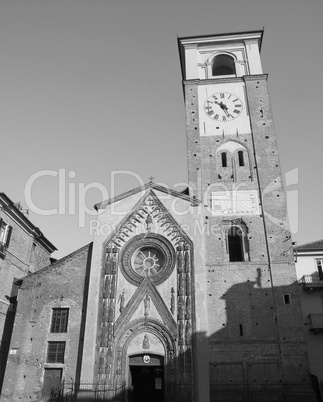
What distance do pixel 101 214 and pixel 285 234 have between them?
11.4 m

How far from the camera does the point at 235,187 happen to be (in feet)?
79.6

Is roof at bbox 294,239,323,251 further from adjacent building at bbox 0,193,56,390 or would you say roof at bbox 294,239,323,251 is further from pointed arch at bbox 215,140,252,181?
adjacent building at bbox 0,193,56,390

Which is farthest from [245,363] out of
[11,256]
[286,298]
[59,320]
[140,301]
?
[11,256]

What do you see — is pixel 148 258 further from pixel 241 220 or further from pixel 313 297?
pixel 313 297

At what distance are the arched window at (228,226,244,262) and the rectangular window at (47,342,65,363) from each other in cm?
1101

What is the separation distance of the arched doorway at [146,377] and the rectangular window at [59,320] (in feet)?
14.3

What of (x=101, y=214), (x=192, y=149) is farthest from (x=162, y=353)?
(x=192, y=149)

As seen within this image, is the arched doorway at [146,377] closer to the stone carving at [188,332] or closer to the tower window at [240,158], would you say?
the stone carving at [188,332]

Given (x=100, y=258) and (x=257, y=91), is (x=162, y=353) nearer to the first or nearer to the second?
(x=100, y=258)

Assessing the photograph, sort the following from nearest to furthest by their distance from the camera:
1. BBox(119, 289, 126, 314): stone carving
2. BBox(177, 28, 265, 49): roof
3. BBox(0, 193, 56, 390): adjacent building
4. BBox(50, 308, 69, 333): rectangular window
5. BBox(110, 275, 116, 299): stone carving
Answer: BBox(119, 289, 126, 314): stone carving, BBox(110, 275, 116, 299): stone carving, BBox(50, 308, 69, 333): rectangular window, BBox(0, 193, 56, 390): adjacent building, BBox(177, 28, 265, 49): roof

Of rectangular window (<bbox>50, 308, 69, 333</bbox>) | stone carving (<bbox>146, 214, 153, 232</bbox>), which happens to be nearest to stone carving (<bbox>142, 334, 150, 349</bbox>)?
rectangular window (<bbox>50, 308, 69, 333</bbox>)

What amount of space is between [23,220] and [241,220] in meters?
14.9

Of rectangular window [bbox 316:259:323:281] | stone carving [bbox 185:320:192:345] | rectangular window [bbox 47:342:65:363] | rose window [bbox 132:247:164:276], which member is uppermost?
rectangular window [bbox 316:259:323:281]

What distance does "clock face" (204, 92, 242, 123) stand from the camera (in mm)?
26984
